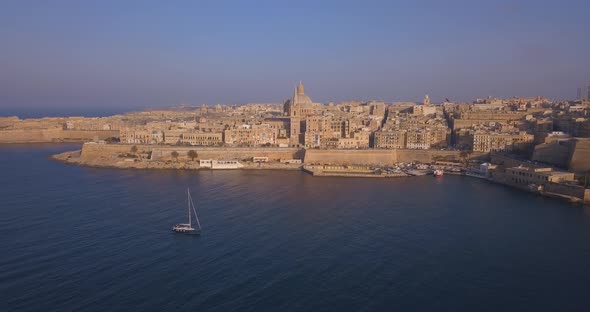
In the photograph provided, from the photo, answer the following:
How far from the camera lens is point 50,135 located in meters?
34.0

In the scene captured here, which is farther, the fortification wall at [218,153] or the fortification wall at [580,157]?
the fortification wall at [218,153]

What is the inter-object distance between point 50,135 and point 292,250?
30.0m

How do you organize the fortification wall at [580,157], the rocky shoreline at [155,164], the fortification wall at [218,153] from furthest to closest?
the fortification wall at [218,153] < the rocky shoreline at [155,164] < the fortification wall at [580,157]

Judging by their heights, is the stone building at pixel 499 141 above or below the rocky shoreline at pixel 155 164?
above

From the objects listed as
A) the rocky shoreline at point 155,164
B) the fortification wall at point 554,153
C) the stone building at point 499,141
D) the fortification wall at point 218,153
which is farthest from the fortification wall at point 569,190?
the fortification wall at point 218,153

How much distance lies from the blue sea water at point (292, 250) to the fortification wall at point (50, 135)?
18672 millimetres

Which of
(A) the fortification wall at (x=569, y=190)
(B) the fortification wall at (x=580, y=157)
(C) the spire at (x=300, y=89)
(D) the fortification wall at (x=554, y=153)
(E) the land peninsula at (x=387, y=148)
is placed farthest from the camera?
(C) the spire at (x=300, y=89)

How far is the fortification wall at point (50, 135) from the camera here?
107 feet

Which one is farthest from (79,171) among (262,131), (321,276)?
(321,276)

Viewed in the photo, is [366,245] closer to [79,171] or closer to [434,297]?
[434,297]

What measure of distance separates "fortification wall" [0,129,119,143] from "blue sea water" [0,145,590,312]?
61.3ft

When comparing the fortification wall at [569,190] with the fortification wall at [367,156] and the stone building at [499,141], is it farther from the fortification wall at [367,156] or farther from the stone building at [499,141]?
the fortification wall at [367,156]

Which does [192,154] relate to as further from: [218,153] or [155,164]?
[155,164]

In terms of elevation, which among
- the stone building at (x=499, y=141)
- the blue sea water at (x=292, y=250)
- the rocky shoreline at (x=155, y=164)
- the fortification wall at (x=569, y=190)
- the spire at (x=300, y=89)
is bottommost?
the blue sea water at (x=292, y=250)
